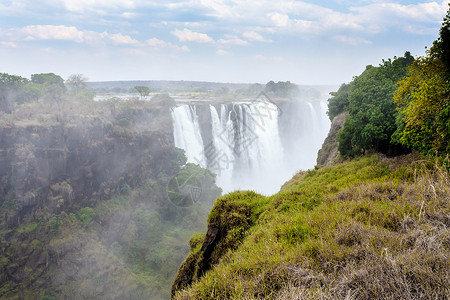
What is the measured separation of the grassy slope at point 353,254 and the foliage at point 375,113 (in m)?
5.70

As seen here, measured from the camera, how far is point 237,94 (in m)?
82.1

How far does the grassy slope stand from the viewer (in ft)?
8.54

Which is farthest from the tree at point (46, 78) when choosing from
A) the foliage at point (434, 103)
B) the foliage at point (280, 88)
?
the foliage at point (280, 88)

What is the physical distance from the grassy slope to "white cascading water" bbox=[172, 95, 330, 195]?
38.6 meters

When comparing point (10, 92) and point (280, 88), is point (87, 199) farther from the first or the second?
point (280, 88)

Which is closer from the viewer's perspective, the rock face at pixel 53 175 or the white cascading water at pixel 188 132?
the rock face at pixel 53 175

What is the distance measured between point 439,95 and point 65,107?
1495 inches

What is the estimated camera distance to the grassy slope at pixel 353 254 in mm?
2604

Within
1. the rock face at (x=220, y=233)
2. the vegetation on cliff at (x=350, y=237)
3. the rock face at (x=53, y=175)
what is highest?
the vegetation on cliff at (x=350, y=237)

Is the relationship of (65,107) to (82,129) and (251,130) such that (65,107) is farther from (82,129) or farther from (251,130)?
(251,130)

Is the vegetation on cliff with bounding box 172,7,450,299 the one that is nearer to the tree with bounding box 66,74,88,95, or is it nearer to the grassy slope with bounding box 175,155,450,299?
the grassy slope with bounding box 175,155,450,299

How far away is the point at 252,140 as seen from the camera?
49438 mm

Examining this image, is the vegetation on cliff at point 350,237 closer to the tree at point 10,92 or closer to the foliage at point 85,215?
the foliage at point 85,215

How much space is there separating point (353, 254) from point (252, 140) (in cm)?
4646
